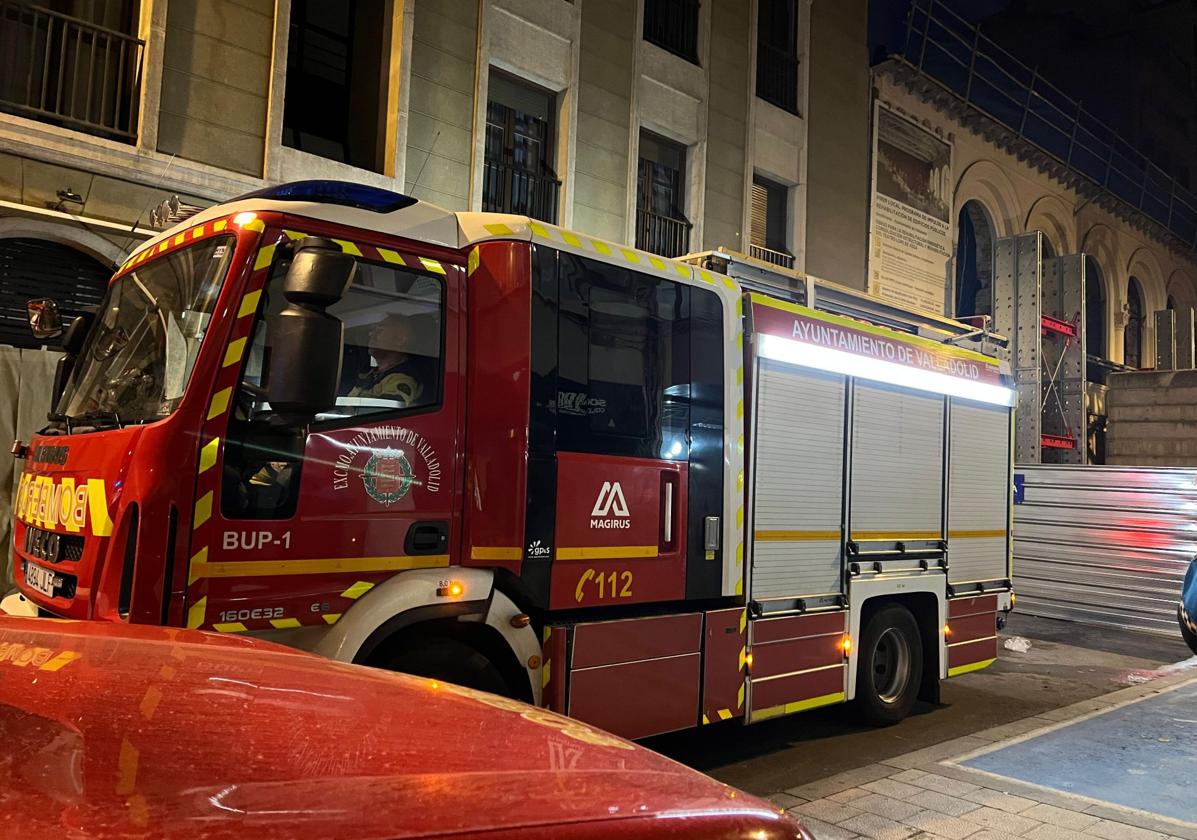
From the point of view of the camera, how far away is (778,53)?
16.2 m

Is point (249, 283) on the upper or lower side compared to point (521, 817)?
upper

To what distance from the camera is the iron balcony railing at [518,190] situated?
12031 mm

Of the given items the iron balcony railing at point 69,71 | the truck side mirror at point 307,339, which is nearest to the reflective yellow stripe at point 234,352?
the truck side mirror at point 307,339

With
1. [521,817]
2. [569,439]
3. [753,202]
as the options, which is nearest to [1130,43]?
[753,202]

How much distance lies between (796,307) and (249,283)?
12.2 feet

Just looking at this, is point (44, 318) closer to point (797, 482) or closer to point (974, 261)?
point (797, 482)

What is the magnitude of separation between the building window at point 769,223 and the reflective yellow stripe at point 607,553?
11097 mm

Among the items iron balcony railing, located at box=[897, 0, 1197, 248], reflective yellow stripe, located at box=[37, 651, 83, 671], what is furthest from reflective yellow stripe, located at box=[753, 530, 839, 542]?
iron balcony railing, located at box=[897, 0, 1197, 248]

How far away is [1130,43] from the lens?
3022 cm

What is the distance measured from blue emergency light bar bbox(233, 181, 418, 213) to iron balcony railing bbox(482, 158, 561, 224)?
7776mm

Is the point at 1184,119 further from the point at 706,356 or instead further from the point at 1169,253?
the point at 706,356

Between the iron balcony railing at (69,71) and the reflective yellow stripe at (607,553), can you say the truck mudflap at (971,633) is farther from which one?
the iron balcony railing at (69,71)

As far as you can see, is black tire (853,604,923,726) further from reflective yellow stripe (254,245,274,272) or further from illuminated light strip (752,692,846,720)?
reflective yellow stripe (254,245,274,272)

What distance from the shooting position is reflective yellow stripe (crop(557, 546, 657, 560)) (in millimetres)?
4559
